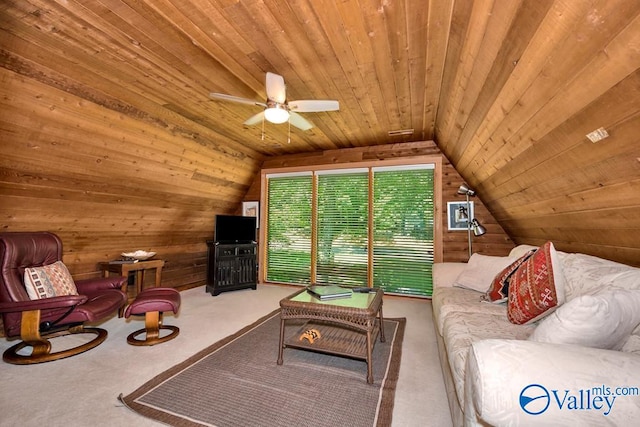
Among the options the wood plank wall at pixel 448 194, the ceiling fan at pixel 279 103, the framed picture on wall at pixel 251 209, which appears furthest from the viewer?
the framed picture on wall at pixel 251 209

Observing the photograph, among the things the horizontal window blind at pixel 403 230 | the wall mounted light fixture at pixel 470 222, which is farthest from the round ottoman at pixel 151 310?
the wall mounted light fixture at pixel 470 222

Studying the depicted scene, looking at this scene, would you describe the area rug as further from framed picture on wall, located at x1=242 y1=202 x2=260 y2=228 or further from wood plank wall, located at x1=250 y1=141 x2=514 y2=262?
framed picture on wall, located at x1=242 y1=202 x2=260 y2=228

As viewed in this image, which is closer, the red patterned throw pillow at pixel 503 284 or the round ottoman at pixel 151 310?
the red patterned throw pillow at pixel 503 284

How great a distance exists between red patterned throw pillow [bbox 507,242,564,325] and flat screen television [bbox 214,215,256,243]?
163 inches

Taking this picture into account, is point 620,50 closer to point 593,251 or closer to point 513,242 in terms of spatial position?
point 593,251

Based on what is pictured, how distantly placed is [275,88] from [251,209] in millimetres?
3744

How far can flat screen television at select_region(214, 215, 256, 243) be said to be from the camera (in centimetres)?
486

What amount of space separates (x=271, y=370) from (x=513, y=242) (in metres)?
3.81

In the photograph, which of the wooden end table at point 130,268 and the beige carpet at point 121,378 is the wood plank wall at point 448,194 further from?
the wooden end table at point 130,268

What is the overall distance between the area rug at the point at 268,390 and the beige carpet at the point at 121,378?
0.33 feet

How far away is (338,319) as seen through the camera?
2.24 m

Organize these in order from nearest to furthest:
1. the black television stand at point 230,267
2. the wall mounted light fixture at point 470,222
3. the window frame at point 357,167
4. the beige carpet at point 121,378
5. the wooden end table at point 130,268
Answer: the beige carpet at point 121,378 → the wooden end table at point 130,268 → the wall mounted light fixture at point 470,222 → the window frame at point 357,167 → the black television stand at point 230,267

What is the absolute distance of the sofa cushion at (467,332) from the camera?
4.95ft

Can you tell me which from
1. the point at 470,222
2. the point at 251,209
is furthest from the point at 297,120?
the point at 251,209
